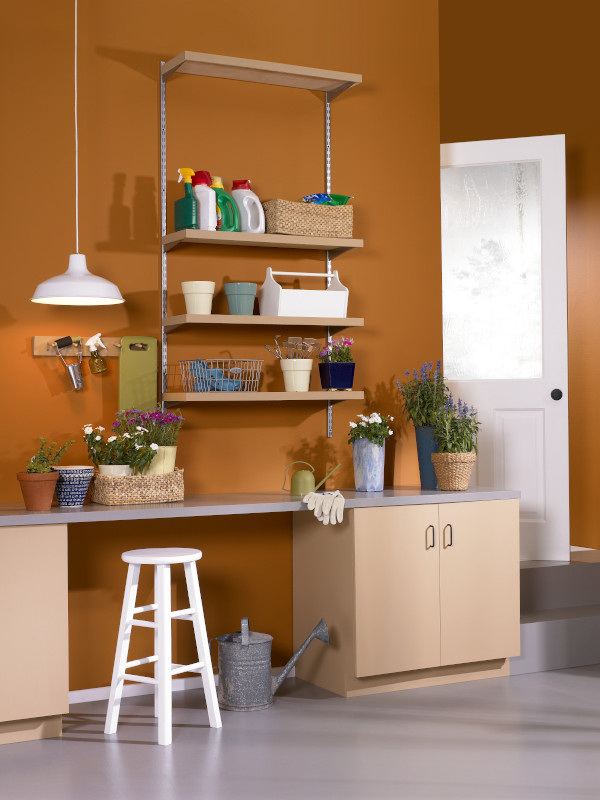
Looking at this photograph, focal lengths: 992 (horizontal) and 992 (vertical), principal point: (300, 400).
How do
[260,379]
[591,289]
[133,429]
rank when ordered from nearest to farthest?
[133,429]
[260,379]
[591,289]

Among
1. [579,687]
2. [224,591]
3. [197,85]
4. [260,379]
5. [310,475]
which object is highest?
[197,85]

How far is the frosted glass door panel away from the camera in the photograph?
17.4 ft

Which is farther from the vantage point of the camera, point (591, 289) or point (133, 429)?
point (591, 289)

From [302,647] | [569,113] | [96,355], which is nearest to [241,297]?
[96,355]

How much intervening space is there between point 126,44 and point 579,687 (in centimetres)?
338

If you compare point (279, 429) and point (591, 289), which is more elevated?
point (591, 289)

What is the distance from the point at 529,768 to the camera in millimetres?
3270

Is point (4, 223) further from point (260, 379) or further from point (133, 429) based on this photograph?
point (260, 379)

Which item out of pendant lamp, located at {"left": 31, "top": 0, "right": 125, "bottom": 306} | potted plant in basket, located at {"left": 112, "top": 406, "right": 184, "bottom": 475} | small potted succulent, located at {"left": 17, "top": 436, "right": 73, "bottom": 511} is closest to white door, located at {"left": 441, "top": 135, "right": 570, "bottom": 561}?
potted plant in basket, located at {"left": 112, "top": 406, "right": 184, "bottom": 475}

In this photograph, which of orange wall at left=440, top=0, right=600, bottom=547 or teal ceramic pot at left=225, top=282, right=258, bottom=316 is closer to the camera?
teal ceramic pot at left=225, top=282, right=258, bottom=316

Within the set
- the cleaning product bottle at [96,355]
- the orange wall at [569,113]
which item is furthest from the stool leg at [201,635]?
the orange wall at [569,113]

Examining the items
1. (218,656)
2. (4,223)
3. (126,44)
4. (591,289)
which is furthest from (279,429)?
(591,289)

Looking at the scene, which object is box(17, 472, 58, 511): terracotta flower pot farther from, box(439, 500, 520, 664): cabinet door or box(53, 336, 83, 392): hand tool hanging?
box(439, 500, 520, 664): cabinet door

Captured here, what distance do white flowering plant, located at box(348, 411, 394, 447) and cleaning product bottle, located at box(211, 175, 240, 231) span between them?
3.36 ft
